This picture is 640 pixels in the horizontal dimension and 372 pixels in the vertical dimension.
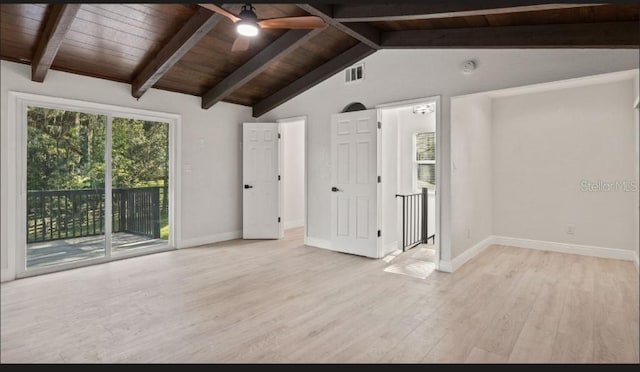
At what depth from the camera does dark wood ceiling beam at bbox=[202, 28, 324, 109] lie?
9.99 ft

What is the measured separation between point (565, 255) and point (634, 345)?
7.75 ft

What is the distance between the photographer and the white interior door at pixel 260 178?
15.3 ft

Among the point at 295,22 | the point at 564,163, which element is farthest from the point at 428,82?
the point at 564,163

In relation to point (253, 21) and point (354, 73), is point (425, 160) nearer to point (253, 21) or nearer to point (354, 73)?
point (354, 73)

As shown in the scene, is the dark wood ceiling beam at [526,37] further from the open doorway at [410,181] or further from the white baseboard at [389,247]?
the white baseboard at [389,247]

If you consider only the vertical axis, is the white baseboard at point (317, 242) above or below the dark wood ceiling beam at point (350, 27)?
below

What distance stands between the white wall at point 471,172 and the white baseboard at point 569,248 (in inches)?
10.6

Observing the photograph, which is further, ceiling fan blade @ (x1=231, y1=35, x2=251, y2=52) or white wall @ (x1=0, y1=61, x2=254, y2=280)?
white wall @ (x1=0, y1=61, x2=254, y2=280)

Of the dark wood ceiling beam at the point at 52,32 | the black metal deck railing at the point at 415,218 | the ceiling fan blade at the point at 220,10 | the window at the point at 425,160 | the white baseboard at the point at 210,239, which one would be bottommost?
the white baseboard at the point at 210,239

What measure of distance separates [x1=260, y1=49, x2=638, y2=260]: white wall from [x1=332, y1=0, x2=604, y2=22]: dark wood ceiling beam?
Result: 1.88 ft

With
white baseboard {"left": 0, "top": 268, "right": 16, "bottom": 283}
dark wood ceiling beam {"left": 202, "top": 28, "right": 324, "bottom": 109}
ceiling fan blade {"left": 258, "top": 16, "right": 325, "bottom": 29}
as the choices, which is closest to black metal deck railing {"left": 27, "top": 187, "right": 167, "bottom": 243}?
white baseboard {"left": 0, "top": 268, "right": 16, "bottom": 283}

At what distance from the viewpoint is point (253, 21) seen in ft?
Result: 6.97

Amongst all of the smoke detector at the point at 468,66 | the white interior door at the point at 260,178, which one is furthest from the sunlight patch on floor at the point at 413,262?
the smoke detector at the point at 468,66

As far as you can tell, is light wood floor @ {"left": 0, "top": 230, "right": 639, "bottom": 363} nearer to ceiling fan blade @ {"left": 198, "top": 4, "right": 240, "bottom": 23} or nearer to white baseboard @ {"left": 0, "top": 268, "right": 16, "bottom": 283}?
white baseboard @ {"left": 0, "top": 268, "right": 16, "bottom": 283}
